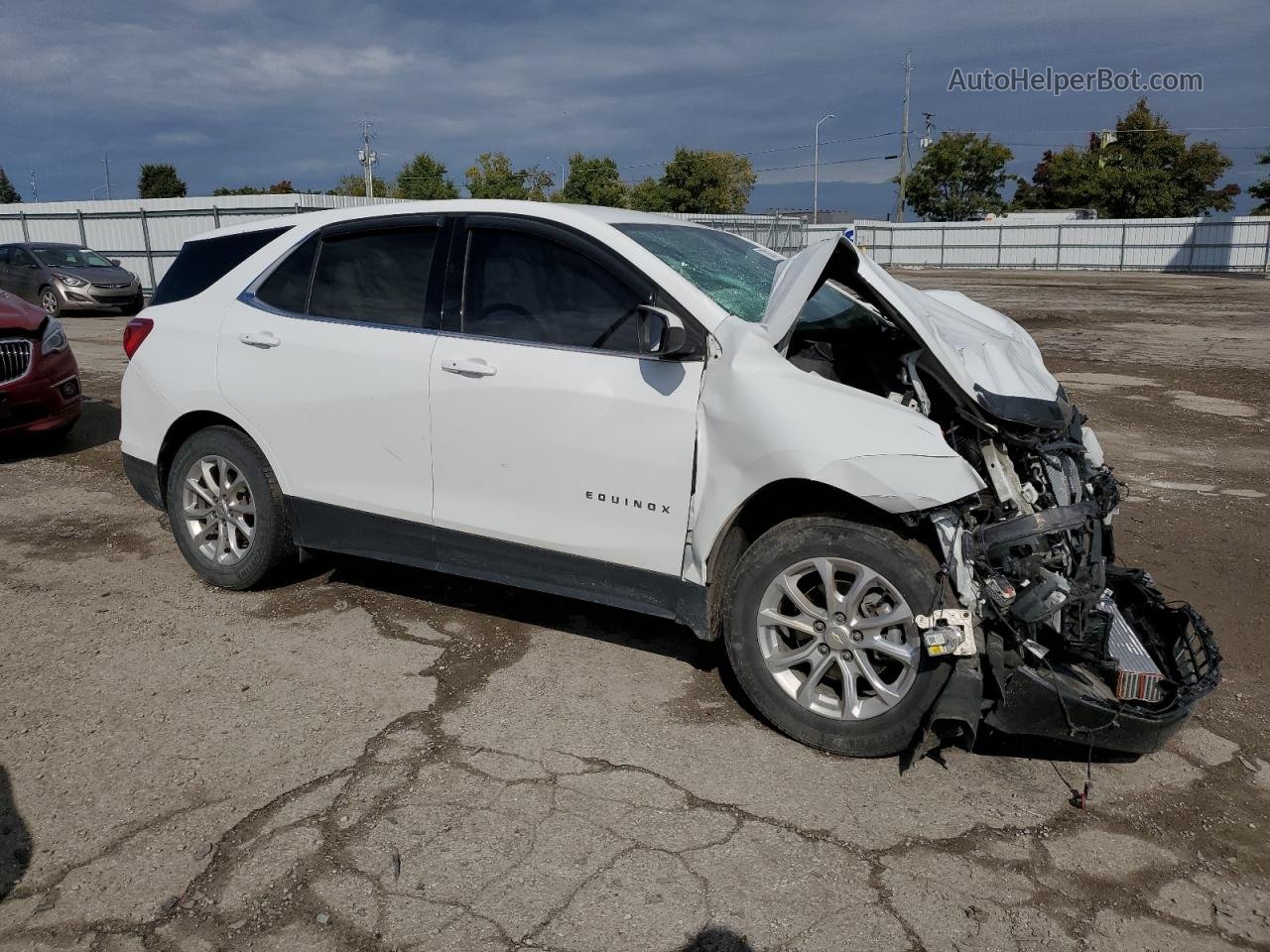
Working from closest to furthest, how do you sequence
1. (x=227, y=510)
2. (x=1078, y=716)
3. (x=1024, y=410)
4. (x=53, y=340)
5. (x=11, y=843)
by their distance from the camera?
1. (x=11, y=843)
2. (x=1078, y=716)
3. (x=1024, y=410)
4. (x=227, y=510)
5. (x=53, y=340)

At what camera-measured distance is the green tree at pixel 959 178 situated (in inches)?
2249

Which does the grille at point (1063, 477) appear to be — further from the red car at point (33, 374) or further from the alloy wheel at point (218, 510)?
the red car at point (33, 374)

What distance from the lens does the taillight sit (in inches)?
199

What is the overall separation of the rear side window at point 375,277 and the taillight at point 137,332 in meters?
1.04

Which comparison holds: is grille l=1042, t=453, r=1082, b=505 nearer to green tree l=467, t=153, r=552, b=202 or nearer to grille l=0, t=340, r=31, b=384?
grille l=0, t=340, r=31, b=384

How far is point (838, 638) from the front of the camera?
3432mm

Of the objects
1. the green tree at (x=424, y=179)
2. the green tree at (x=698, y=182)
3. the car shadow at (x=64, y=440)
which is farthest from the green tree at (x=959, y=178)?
the car shadow at (x=64, y=440)

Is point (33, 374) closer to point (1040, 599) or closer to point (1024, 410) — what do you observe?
point (1024, 410)

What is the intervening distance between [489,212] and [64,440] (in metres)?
6.24

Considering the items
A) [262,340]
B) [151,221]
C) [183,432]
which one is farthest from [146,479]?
[151,221]

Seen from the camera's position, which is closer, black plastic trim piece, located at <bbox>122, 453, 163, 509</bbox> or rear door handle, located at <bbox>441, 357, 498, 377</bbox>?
rear door handle, located at <bbox>441, 357, 498, 377</bbox>

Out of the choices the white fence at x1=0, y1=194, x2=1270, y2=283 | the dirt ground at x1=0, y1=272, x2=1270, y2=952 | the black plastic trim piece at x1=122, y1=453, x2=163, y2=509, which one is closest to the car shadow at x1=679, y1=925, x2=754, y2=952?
the dirt ground at x1=0, y1=272, x2=1270, y2=952

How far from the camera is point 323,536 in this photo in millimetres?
4664

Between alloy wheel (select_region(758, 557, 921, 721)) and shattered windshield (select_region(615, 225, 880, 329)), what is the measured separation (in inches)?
41.4
